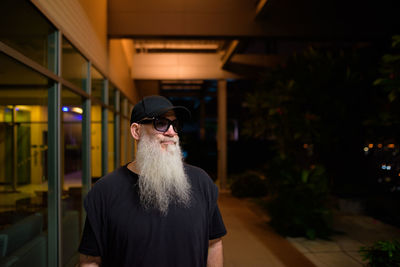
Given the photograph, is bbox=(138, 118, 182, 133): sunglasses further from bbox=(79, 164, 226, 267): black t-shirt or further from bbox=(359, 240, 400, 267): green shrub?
bbox=(359, 240, 400, 267): green shrub

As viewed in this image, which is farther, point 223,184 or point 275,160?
point 223,184

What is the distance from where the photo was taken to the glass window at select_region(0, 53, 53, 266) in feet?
10.4

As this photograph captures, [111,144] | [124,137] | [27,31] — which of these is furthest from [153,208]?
[124,137]

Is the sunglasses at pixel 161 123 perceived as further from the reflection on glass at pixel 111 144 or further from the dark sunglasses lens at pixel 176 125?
the reflection on glass at pixel 111 144

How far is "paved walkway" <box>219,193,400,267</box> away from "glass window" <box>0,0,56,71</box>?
3370 millimetres

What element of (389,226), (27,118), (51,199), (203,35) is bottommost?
(389,226)

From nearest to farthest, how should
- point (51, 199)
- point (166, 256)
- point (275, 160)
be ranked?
point (166, 256) → point (51, 199) → point (275, 160)

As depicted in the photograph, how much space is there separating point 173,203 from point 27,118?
381cm

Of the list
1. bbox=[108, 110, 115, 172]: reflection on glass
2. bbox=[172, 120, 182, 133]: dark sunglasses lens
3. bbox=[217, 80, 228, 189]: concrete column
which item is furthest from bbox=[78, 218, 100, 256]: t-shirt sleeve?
bbox=[217, 80, 228, 189]: concrete column

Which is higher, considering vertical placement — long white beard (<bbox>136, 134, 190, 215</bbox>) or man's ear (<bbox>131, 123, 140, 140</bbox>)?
man's ear (<bbox>131, 123, 140, 140</bbox>)

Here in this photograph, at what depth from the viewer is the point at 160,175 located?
1.59 meters

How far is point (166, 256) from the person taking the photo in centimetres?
144

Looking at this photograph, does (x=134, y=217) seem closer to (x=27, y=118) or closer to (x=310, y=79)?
Answer: (x=27, y=118)

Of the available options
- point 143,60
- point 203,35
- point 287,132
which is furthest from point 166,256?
point 143,60
